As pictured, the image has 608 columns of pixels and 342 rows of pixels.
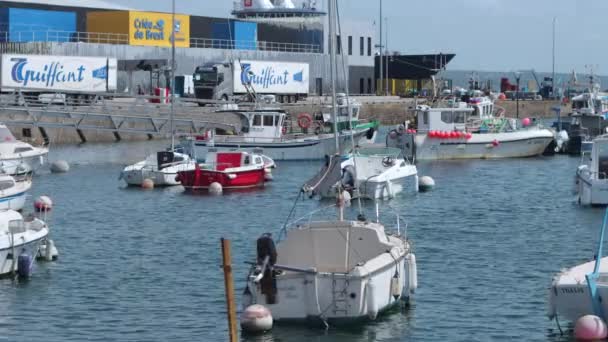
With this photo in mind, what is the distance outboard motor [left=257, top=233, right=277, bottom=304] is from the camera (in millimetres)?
21172

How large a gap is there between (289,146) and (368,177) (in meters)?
15.1

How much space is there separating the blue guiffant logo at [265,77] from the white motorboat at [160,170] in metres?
31.6

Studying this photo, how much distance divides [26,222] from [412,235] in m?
11.2

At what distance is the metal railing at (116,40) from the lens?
3274 inches

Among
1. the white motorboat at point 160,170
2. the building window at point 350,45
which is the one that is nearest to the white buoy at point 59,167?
the white motorboat at point 160,170

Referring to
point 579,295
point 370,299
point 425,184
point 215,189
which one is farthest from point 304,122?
point 579,295

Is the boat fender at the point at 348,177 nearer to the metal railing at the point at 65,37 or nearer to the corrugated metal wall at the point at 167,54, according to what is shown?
the corrugated metal wall at the point at 167,54

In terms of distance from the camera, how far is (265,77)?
83.0m

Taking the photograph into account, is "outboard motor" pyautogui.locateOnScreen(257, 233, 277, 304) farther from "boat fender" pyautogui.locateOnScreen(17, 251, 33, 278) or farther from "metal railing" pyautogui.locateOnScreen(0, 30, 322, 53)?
"metal railing" pyautogui.locateOnScreen(0, 30, 322, 53)

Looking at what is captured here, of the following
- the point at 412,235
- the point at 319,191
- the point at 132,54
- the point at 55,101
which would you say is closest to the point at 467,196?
the point at 319,191

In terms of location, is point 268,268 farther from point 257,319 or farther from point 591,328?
point 591,328

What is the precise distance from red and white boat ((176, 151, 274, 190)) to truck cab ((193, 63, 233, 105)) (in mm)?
30645

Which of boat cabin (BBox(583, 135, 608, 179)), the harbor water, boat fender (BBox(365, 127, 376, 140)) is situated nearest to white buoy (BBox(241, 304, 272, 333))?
the harbor water

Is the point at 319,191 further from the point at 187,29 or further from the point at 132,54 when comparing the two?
the point at 187,29
